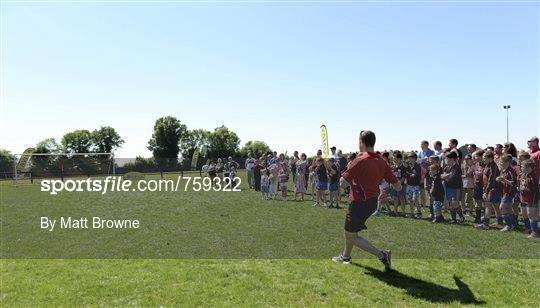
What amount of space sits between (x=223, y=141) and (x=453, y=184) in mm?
105357

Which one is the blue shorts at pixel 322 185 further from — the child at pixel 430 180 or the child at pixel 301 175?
the child at pixel 430 180

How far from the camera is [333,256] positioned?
320 inches

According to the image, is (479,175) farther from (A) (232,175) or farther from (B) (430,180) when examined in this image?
(A) (232,175)

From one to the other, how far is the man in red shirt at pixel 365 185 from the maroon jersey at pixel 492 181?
16.9 feet

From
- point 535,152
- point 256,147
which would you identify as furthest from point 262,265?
point 256,147

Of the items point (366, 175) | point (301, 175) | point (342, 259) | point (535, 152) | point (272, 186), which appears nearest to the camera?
point (366, 175)

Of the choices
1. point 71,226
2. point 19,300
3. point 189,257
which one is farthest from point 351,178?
point 71,226

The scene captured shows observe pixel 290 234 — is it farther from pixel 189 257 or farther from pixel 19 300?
pixel 19 300

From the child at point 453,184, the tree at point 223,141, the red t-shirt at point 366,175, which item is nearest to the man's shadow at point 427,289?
the red t-shirt at point 366,175

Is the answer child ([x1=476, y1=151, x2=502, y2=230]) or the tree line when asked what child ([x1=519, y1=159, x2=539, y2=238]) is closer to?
child ([x1=476, y1=151, x2=502, y2=230])

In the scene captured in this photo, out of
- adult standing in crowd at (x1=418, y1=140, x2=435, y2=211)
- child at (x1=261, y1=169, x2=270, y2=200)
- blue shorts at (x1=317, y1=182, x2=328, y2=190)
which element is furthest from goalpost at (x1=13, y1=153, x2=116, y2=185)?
adult standing in crowd at (x1=418, y1=140, x2=435, y2=211)

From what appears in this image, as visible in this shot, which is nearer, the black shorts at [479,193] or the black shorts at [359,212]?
the black shorts at [359,212]

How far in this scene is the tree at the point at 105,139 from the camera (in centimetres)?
11050

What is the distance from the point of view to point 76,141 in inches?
4242
